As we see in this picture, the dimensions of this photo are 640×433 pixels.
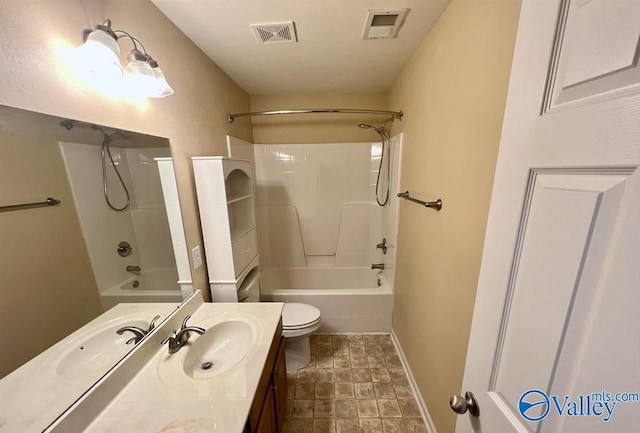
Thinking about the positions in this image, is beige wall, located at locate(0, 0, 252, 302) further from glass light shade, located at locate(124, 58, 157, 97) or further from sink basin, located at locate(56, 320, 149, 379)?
sink basin, located at locate(56, 320, 149, 379)

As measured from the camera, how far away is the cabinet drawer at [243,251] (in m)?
1.58

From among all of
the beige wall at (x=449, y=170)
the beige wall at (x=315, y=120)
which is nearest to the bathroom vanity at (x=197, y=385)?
the beige wall at (x=449, y=170)

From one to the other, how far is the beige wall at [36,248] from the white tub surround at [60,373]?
0.14ft

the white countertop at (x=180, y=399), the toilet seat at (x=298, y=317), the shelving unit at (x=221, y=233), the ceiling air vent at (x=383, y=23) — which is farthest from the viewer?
the toilet seat at (x=298, y=317)

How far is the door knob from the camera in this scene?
2.10 ft

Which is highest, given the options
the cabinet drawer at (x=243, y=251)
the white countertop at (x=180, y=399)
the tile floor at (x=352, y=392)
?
the cabinet drawer at (x=243, y=251)

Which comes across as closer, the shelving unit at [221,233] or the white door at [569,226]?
the white door at [569,226]

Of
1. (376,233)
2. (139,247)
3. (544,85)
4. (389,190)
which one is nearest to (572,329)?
(544,85)

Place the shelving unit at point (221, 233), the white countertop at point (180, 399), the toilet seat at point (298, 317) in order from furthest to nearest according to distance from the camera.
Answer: the toilet seat at point (298, 317)
the shelving unit at point (221, 233)
the white countertop at point (180, 399)

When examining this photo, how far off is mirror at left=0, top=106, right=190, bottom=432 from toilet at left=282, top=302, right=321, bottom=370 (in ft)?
3.43

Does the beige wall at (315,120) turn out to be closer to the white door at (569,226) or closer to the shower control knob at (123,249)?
the shower control knob at (123,249)

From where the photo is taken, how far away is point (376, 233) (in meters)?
2.80

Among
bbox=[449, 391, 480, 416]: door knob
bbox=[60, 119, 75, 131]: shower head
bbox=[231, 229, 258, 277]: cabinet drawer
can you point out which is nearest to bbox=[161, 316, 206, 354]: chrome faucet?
bbox=[231, 229, 258, 277]: cabinet drawer

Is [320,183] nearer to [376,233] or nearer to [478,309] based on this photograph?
[376,233]
